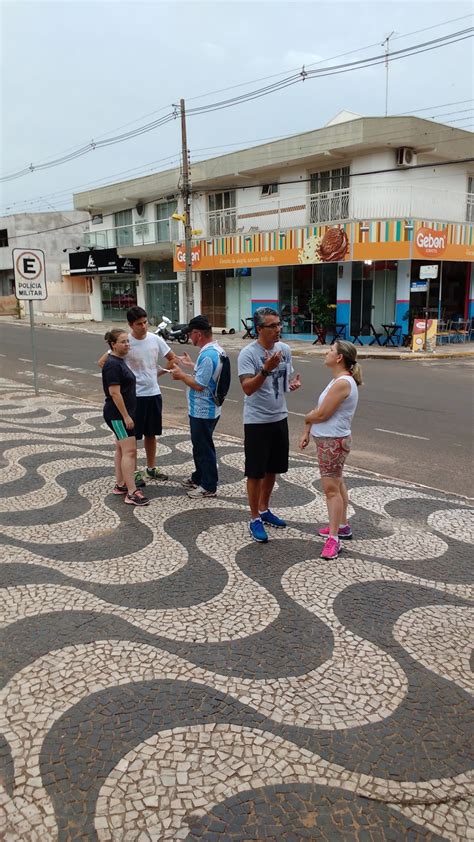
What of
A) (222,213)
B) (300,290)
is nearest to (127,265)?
(222,213)

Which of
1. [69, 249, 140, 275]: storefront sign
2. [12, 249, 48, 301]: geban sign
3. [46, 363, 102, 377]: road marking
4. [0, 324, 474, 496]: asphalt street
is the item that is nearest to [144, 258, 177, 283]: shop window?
[69, 249, 140, 275]: storefront sign

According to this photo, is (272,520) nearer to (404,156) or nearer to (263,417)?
(263,417)

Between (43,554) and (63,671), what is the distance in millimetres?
1499

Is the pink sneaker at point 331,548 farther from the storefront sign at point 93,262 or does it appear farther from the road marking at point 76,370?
the storefront sign at point 93,262

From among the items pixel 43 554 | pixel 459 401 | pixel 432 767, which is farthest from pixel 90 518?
pixel 459 401

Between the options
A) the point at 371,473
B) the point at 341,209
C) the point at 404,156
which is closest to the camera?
the point at 371,473

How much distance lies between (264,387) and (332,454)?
0.73 meters

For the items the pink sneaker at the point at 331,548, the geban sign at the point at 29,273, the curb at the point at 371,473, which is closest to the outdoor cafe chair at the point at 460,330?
the geban sign at the point at 29,273

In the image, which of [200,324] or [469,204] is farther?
[469,204]

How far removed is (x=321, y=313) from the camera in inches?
952

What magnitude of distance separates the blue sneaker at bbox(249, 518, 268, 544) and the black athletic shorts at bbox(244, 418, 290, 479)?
348 millimetres

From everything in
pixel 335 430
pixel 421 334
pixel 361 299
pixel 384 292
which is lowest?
pixel 421 334

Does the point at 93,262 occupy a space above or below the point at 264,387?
above

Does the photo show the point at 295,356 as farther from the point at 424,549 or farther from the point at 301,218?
the point at 424,549
